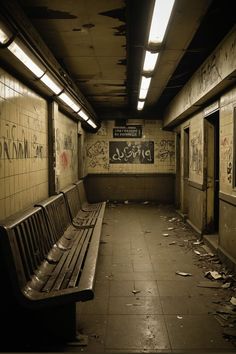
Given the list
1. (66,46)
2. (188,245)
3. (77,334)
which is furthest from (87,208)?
(77,334)

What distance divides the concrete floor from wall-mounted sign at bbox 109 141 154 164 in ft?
18.4

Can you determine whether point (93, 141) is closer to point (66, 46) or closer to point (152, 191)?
point (152, 191)

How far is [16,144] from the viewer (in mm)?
4207

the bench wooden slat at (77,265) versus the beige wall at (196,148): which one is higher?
the beige wall at (196,148)

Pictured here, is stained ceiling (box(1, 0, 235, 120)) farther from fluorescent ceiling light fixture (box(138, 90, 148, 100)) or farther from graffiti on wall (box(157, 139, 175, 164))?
graffiti on wall (box(157, 139, 175, 164))

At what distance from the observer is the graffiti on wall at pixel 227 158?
502 cm

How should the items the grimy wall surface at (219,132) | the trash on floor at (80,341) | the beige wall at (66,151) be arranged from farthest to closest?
the beige wall at (66,151)
the grimy wall surface at (219,132)
the trash on floor at (80,341)

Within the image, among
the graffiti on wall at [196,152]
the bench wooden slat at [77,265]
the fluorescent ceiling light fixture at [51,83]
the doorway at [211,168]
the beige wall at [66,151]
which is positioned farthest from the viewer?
the graffiti on wall at [196,152]

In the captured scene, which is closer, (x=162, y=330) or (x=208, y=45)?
(x=162, y=330)

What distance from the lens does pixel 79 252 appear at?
4492 millimetres

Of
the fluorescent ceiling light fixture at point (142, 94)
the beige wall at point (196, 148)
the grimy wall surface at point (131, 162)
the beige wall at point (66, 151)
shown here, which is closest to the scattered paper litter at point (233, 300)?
Answer: the beige wall at point (196, 148)

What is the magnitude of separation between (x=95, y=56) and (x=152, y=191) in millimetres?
7767

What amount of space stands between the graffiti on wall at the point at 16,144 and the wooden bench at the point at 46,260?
2.49 feet

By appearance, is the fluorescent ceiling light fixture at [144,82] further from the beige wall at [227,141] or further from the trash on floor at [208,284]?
the trash on floor at [208,284]
